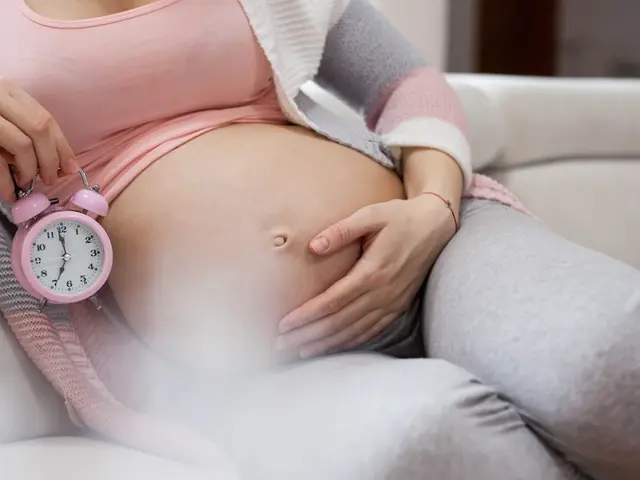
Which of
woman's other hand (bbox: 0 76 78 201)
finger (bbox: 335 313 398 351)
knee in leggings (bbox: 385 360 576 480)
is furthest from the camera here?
finger (bbox: 335 313 398 351)

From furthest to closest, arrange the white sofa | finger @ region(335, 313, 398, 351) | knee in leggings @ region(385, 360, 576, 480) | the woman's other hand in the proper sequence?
the white sofa → finger @ region(335, 313, 398, 351) → the woman's other hand → knee in leggings @ region(385, 360, 576, 480)

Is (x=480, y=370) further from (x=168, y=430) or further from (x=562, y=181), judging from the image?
(x=562, y=181)

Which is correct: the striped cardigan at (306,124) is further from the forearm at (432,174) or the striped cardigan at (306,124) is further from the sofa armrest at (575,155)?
the sofa armrest at (575,155)

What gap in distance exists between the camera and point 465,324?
0.68 metres

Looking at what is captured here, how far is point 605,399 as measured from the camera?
1.84ft

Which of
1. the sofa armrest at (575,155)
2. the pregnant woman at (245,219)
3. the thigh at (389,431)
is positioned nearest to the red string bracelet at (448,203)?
the pregnant woman at (245,219)

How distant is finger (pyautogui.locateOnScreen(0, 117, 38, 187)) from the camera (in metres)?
0.64

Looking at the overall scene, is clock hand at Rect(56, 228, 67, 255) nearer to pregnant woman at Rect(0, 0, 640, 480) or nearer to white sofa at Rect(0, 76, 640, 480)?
pregnant woman at Rect(0, 0, 640, 480)

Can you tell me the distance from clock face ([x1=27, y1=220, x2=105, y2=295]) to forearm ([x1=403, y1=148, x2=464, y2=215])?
35cm

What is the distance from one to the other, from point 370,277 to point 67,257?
28cm

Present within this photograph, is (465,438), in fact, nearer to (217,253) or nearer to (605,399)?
(605,399)

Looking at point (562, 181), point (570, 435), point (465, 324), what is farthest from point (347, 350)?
point (562, 181)

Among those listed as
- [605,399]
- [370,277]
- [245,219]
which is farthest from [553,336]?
[245,219]

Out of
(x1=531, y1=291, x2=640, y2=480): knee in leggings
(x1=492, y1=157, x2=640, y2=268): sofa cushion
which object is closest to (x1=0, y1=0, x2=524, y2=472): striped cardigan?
(x1=531, y1=291, x2=640, y2=480): knee in leggings
